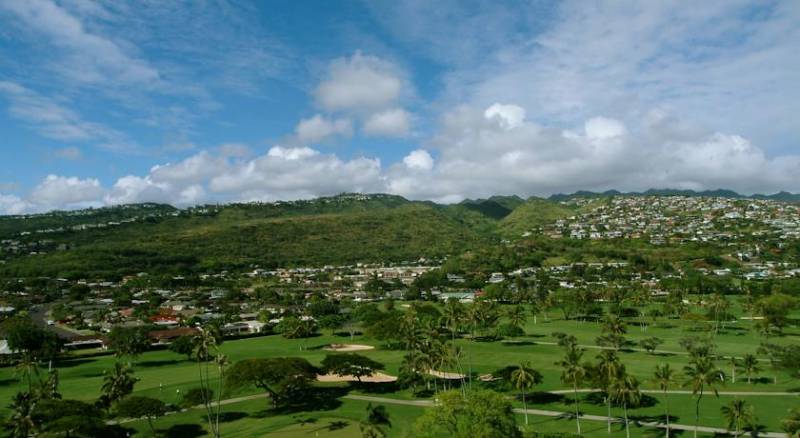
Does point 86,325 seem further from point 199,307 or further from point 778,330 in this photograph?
point 778,330

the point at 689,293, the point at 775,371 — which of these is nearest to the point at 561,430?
the point at 775,371

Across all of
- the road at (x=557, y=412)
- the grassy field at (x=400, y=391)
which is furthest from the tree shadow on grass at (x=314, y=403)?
the road at (x=557, y=412)

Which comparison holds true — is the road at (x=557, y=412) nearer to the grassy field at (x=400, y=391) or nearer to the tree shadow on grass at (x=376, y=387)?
the grassy field at (x=400, y=391)

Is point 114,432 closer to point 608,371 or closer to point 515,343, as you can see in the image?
point 608,371

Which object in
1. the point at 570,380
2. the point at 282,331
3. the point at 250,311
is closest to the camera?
the point at 570,380

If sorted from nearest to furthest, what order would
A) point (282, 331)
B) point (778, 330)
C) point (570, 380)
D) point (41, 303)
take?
point (570, 380) → point (778, 330) → point (282, 331) → point (41, 303)

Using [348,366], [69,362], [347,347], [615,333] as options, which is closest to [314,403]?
[348,366]

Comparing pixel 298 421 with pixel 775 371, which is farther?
pixel 775 371

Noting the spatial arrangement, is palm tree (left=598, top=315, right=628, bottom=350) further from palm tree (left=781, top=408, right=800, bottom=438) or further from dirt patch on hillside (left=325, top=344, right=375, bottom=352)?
palm tree (left=781, top=408, right=800, bottom=438)
